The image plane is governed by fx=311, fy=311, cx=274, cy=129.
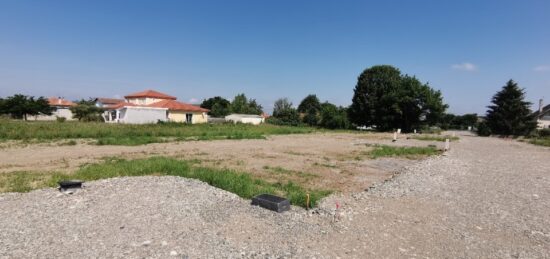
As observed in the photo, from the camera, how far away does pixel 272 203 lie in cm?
615

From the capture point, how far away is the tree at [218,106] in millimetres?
75125

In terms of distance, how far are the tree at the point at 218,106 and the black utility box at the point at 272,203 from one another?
68.9 m

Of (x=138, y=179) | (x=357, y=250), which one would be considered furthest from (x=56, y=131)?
(x=357, y=250)

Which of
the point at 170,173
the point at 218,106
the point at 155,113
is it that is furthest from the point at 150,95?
the point at 170,173

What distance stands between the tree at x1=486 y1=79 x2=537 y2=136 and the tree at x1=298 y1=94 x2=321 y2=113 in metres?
52.5

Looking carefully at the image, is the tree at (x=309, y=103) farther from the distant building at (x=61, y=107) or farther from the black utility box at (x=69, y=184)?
the black utility box at (x=69, y=184)

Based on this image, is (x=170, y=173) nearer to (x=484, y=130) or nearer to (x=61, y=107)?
(x=484, y=130)

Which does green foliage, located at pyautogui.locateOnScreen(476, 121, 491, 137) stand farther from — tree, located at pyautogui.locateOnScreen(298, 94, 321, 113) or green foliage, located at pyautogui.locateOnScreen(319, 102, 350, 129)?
tree, located at pyautogui.locateOnScreen(298, 94, 321, 113)

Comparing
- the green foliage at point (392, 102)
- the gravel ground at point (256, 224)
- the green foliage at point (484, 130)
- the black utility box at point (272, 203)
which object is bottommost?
the gravel ground at point (256, 224)

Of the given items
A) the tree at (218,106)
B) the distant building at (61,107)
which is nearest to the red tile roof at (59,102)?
the distant building at (61,107)

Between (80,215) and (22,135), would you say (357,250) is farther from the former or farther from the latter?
(22,135)

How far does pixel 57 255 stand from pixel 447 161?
14.6m

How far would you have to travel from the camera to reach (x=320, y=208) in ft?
21.0

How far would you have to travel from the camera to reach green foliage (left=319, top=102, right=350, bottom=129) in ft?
173
